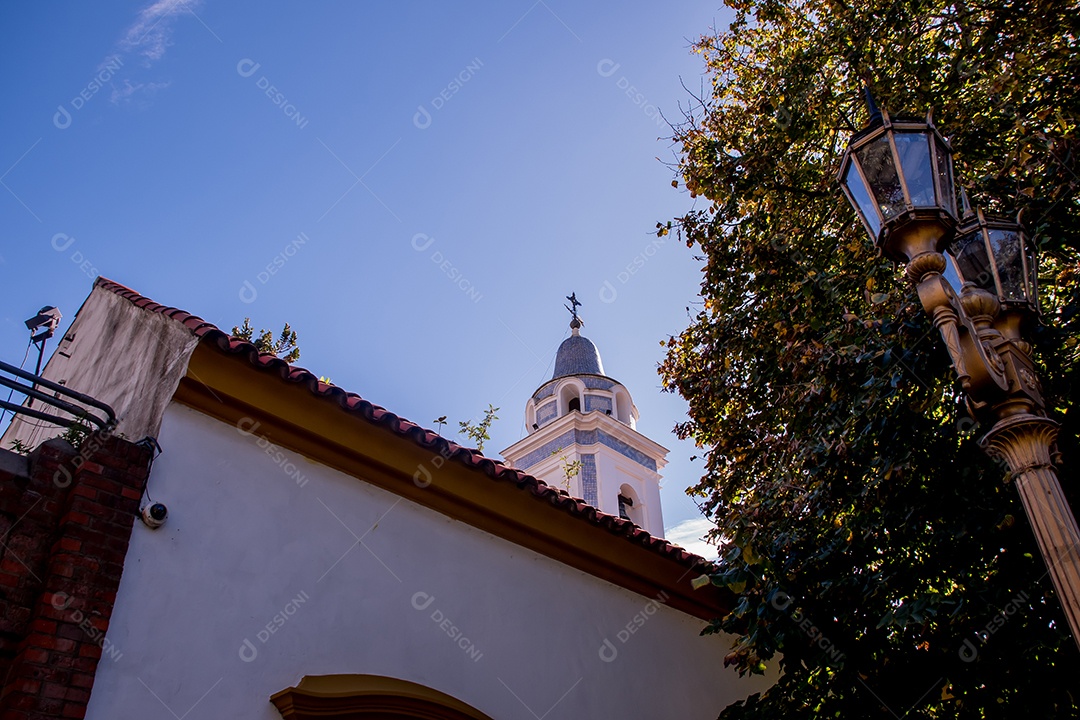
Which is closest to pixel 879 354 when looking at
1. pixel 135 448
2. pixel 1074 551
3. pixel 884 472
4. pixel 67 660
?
pixel 884 472

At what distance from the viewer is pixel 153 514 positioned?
488 centimetres

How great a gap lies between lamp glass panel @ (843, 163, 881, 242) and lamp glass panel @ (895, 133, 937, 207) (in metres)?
0.18

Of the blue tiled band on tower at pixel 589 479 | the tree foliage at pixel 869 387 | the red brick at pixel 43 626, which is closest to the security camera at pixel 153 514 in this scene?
the red brick at pixel 43 626

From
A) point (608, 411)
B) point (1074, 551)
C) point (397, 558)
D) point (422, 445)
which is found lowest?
point (1074, 551)

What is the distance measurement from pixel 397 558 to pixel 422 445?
2.77 feet

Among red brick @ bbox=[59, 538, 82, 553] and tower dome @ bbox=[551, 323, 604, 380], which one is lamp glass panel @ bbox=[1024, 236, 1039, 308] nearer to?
red brick @ bbox=[59, 538, 82, 553]

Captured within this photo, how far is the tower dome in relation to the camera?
28172 millimetres

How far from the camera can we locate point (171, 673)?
15.3 ft

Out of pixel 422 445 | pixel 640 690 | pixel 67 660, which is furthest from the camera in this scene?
pixel 640 690

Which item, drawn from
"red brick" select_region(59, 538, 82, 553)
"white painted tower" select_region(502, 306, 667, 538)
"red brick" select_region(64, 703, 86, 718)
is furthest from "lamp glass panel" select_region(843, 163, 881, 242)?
"white painted tower" select_region(502, 306, 667, 538)

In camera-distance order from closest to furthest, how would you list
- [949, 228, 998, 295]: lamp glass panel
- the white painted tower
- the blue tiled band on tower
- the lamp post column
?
1. the lamp post column
2. [949, 228, 998, 295]: lamp glass panel
3. the blue tiled band on tower
4. the white painted tower

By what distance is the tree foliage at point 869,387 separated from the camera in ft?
18.2

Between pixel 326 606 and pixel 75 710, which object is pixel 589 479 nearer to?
pixel 326 606

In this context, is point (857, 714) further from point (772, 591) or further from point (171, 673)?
point (171, 673)
